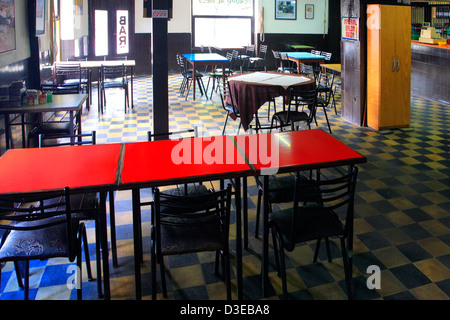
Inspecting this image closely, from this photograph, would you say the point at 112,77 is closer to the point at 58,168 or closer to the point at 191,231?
the point at 58,168

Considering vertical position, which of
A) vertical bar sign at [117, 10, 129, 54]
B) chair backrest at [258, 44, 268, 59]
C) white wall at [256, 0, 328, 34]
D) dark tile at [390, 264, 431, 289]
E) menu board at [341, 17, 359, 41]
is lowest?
dark tile at [390, 264, 431, 289]

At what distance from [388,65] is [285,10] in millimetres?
7321

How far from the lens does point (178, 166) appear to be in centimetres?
256

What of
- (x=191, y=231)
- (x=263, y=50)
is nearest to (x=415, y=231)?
(x=191, y=231)

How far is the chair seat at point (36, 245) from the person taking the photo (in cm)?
220

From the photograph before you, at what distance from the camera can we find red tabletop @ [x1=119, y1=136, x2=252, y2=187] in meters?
2.36

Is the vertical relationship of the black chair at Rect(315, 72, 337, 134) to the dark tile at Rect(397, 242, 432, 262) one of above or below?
above

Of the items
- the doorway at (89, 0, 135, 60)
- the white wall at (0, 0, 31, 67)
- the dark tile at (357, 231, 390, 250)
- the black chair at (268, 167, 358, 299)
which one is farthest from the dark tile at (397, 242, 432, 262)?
the doorway at (89, 0, 135, 60)

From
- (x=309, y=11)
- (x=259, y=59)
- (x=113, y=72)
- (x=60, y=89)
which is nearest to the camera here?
(x=60, y=89)

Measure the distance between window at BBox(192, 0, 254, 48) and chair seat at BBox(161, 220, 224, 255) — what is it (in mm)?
10734

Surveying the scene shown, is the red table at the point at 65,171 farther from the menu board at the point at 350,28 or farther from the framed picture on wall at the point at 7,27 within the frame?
the menu board at the point at 350,28

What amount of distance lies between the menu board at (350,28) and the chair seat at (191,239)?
4.91 metres

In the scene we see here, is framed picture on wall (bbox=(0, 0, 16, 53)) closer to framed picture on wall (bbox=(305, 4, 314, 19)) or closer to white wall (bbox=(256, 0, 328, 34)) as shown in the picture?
white wall (bbox=(256, 0, 328, 34))

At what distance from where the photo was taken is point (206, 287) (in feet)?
8.73
